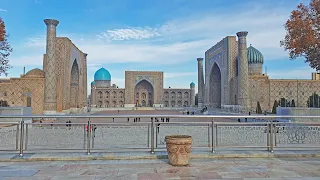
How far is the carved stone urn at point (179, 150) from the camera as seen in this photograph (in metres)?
4.48

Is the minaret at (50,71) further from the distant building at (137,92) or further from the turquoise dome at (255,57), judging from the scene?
the distant building at (137,92)

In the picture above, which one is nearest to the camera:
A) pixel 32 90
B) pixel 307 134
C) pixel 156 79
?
pixel 307 134

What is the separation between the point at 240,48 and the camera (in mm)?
24688

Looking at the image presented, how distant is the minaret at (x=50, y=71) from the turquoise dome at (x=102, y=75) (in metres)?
33.2

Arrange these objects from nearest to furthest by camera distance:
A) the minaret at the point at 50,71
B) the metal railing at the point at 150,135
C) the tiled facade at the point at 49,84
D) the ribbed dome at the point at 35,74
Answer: the metal railing at the point at 150,135, the minaret at the point at 50,71, the tiled facade at the point at 49,84, the ribbed dome at the point at 35,74

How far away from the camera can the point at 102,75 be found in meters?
55.4

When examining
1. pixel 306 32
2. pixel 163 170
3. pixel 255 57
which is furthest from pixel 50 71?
pixel 255 57

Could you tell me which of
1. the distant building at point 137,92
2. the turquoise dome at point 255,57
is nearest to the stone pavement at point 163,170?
the turquoise dome at point 255,57

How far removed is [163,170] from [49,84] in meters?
19.9

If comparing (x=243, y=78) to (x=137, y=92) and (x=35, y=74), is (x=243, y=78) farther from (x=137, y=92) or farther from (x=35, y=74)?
(x=137, y=92)

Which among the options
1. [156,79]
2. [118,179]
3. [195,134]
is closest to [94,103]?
[156,79]

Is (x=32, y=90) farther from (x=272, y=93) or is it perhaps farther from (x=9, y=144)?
(x=272, y=93)

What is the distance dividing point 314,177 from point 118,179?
2679mm

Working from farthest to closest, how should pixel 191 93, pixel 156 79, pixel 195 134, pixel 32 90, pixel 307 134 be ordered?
pixel 191 93
pixel 156 79
pixel 32 90
pixel 195 134
pixel 307 134
